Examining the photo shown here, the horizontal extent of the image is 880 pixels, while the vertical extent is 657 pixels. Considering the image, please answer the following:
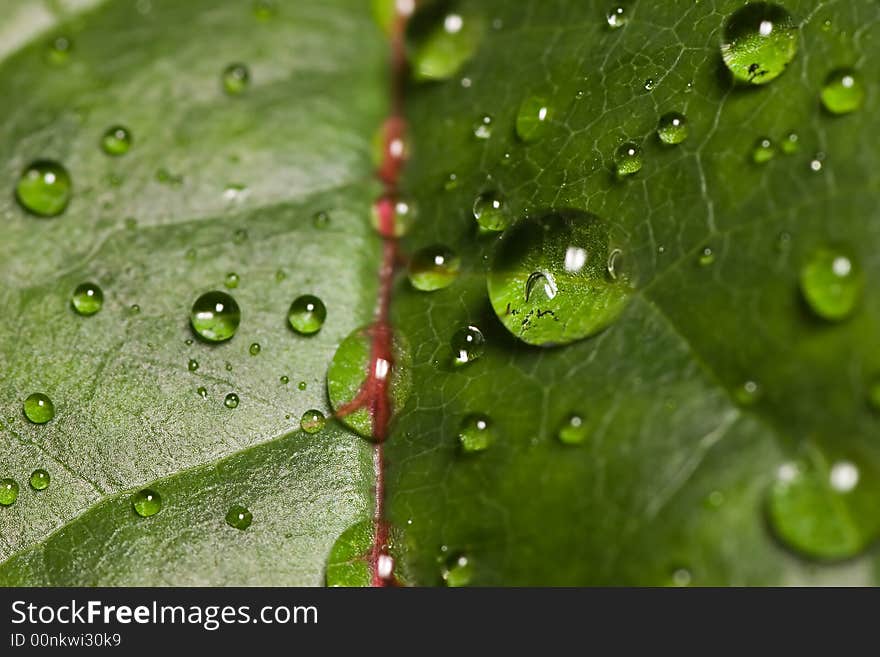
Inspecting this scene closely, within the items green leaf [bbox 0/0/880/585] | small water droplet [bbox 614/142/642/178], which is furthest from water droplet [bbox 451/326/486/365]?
small water droplet [bbox 614/142/642/178]

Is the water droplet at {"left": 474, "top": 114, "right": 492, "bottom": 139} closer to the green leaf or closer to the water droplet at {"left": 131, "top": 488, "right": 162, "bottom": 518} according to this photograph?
the green leaf

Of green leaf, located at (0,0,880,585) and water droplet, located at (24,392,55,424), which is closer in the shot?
green leaf, located at (0,0,880,585)

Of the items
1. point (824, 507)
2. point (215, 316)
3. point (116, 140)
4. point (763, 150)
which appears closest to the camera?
point (824, 507)

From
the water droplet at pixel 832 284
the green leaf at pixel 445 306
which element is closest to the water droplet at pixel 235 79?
the green leaf at pixel 445 306

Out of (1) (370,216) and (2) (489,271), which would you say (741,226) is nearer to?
(2) (489,271)

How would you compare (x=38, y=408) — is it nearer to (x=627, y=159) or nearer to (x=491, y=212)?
(x=491, y=212)

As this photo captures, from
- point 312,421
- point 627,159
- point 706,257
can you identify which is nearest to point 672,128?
point 627,159
